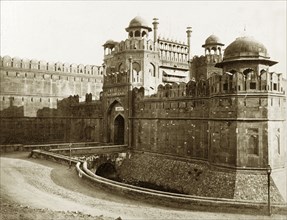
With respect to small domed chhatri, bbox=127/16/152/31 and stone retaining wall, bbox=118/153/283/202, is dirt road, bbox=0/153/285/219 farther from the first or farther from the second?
small domed chhatri, bbox=127/16/152/31

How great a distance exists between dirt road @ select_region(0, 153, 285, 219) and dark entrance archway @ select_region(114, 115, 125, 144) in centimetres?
1175

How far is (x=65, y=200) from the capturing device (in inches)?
672

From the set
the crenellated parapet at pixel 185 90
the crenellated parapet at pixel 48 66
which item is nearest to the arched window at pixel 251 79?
the crenellated parapet at pixel 185 90

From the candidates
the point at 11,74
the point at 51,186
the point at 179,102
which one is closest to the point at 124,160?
the point at 179,102

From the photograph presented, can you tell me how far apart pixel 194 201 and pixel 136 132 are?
15.2 m

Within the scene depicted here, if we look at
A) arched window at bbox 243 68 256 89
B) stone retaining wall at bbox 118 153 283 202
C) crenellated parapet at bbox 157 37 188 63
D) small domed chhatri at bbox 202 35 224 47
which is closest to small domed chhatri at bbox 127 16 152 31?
crenellated parapet at bbox 157 37 188 63

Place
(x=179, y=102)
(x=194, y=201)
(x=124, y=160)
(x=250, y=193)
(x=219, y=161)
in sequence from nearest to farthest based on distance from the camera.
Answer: (x=194, y=201), (x=250, y=193), (x=219, y=161), (x=179, y=102), (x=124, y=160)

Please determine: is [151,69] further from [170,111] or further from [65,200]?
[65,200]

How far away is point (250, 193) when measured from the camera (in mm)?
19109

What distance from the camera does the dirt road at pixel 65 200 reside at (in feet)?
49.3

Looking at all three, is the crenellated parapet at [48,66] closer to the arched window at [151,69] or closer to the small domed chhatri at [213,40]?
the arched window at [151,69]

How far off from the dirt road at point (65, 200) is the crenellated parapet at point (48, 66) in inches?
806

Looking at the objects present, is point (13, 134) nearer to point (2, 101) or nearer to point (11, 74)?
point (2, 101)

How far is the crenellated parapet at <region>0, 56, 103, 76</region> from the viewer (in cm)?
3975
